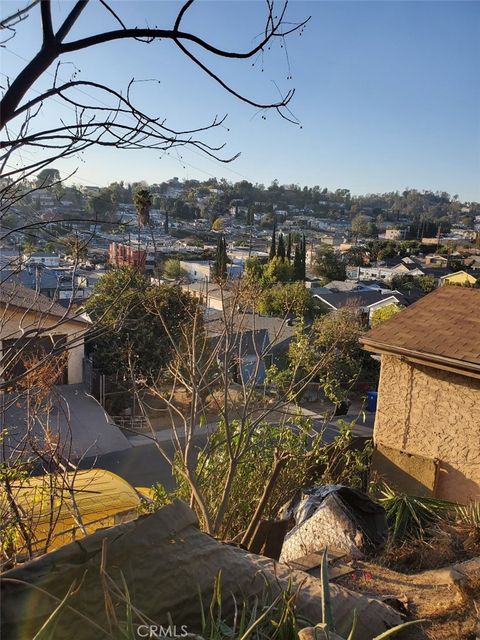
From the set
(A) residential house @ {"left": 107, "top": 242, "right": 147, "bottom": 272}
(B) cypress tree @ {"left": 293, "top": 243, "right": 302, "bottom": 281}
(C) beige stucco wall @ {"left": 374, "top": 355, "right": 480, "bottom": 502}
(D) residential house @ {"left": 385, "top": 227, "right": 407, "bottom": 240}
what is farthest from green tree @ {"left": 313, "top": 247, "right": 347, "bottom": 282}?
(D) residential house @ {"left": 385, "top": 227, "right": 407, "bottom": 240}

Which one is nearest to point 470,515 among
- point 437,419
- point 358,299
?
point 437,419

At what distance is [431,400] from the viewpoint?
292 inches

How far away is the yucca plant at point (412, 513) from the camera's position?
19.8ft

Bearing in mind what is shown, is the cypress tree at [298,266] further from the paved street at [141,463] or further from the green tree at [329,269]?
the paved street at [141,463]

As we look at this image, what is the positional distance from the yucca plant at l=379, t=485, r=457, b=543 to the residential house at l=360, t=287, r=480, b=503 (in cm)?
73

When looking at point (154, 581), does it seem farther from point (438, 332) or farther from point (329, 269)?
point (329, 269)

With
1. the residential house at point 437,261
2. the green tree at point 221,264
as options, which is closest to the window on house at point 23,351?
the green tree at point 221,264

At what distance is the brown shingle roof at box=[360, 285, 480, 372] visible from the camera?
700cm

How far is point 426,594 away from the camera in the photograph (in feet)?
13.8

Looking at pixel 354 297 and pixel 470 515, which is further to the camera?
pixel 354 297

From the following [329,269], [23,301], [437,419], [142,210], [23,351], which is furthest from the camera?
[329,269]

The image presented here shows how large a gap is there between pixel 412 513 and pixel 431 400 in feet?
5.73

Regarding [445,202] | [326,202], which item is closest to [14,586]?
[326,202]

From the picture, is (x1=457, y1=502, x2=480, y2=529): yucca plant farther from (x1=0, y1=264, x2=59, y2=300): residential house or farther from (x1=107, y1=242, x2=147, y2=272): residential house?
(x1=0, y1=264, x2=59, y2=300): residential house
